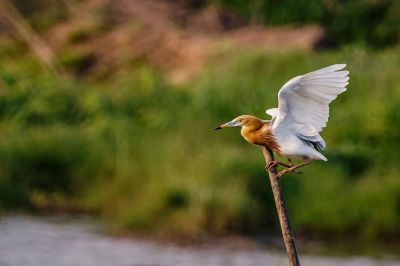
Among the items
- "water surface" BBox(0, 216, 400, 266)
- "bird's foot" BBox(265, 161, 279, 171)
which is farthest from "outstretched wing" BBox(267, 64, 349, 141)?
"water surface" BBox(0, 216, 400, 266)

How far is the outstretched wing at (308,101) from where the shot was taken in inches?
244

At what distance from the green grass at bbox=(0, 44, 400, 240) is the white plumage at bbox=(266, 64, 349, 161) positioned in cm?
870

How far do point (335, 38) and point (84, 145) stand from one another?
7.78 metres

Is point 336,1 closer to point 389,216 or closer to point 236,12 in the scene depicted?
point 236,12

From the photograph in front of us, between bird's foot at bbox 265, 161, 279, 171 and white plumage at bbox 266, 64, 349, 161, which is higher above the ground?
white plumage at bbox 266, 64, 349, 161

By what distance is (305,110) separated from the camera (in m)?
6.29

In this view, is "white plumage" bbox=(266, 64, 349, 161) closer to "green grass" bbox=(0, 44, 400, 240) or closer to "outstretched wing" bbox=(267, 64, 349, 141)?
"outstretched wing" bbox=(267, 64, 349, 141)

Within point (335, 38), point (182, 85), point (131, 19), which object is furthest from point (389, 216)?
point (131, 19)

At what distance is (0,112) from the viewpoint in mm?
19500

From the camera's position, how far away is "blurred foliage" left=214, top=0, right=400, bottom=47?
24672 millimetres

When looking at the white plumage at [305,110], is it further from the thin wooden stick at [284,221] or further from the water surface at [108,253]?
the water surface at [108,253]

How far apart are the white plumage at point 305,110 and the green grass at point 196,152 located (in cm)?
870

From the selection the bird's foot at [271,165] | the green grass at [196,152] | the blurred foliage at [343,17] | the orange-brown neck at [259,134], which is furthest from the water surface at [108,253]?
the blurred foliage at [343,17]

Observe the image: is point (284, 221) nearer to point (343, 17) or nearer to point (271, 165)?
point (271, 165)
